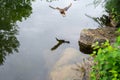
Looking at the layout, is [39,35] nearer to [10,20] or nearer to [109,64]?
[10,20]

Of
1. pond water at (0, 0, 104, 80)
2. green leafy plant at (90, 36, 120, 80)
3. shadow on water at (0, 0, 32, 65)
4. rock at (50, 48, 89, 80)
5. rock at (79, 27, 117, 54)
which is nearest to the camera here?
green leafy plant at (90, 36, 120, 80)

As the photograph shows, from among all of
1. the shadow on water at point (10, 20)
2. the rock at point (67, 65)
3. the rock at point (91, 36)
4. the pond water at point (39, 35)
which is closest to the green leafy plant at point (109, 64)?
the rock at point (67, 65)

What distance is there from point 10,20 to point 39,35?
2208 mm

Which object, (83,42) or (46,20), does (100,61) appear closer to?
(83,42)

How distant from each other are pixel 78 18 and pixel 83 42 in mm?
3554

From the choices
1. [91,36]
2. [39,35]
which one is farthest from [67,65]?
[39,35]

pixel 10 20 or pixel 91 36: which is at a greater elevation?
pixel 10 20

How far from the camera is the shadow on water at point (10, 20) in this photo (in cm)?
1140

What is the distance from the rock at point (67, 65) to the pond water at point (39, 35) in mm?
227

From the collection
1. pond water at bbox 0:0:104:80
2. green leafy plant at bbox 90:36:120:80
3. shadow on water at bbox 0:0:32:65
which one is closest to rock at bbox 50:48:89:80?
pond water at bbox 0:0:104:80

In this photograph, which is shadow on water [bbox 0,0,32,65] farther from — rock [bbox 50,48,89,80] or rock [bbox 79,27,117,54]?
rock [bbox 79,27,117,54]

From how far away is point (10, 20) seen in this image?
14133mm

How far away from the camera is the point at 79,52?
11.0 m

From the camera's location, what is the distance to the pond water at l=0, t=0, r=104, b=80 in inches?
393
